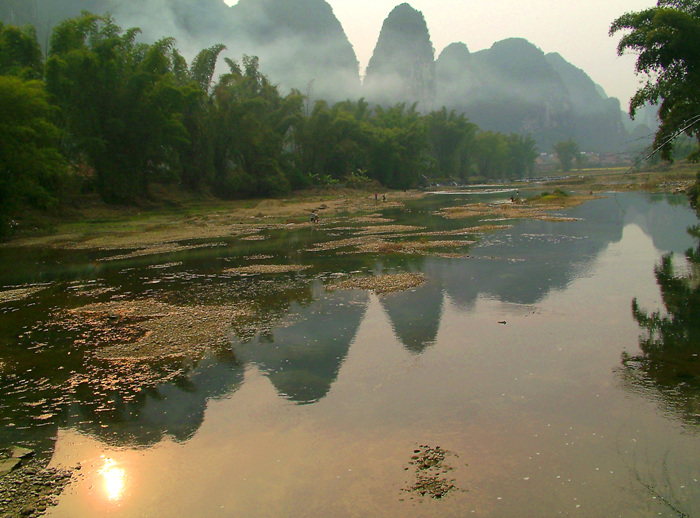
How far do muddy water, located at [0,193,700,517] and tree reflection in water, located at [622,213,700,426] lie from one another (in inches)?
2.7

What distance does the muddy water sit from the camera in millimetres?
6699

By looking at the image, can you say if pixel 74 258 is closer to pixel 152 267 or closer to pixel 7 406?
pixel 152 267

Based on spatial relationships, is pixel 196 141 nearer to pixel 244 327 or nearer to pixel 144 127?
pixel 144 127

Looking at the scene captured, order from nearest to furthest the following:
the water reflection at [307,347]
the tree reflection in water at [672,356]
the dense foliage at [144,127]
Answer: the tree reflection in water at [672,356]
the water reflection at [307,347]
the dense foliage at [144,127]

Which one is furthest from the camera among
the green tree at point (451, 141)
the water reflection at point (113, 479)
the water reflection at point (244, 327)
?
the green tree at point (451, 141)

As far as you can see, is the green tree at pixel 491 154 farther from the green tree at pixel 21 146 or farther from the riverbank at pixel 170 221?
the green tree at pixel 21 146

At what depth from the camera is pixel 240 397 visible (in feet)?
32.4

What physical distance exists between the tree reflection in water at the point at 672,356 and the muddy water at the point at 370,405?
2.7 inches

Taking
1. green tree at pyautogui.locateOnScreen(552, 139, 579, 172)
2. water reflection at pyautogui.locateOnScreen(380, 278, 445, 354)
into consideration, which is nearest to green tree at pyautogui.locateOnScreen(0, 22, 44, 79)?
water reflection at pyautogui.locateOnScreen(380, 278, 445, 354)

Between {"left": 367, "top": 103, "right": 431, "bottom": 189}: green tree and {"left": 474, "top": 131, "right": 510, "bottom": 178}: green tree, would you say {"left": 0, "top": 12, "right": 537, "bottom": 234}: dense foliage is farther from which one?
{"left": 474, "top": 131, "right": 510, "bottom": 178}: green tree

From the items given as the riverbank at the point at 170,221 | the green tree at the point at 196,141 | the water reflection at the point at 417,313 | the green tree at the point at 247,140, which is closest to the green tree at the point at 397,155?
the green tree at the point at 247,140

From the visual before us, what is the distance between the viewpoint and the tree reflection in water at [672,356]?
28.8 feet

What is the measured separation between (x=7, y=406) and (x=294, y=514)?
683 cm

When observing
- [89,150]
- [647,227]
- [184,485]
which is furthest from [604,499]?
[89,150]
